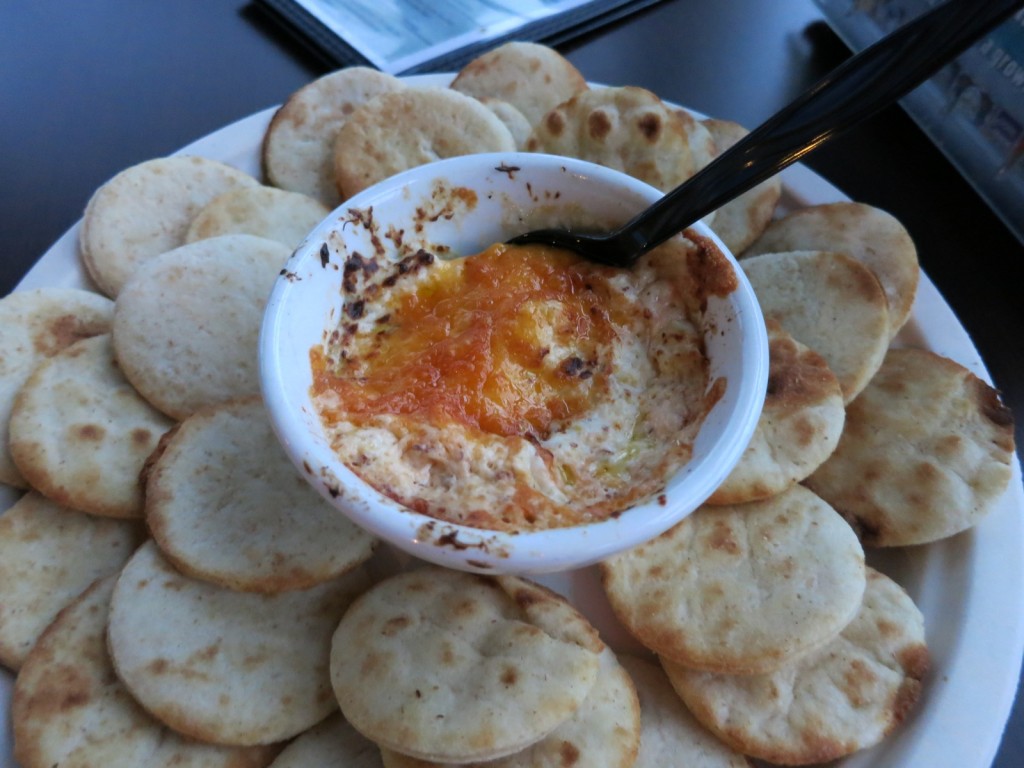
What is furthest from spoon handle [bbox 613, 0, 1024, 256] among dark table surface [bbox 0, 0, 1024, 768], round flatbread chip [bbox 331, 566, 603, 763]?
dark table surface [bbox 0, 0, 1024, 768]

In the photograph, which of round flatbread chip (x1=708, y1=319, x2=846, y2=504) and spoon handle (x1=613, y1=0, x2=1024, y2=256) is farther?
round flatbread chip (x1=708, y1=319, x2=846, y2=504)

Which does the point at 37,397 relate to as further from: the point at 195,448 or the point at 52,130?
the point at 52,130

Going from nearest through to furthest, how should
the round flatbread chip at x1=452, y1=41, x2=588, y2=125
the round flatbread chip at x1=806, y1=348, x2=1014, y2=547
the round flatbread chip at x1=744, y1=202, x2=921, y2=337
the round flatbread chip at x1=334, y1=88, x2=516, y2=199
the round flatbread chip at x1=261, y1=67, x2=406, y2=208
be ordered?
the round flatbread chip at x1=806, y1=348, x2=1014, y2=547 < the round flatbread chip at x1=744, y1=202, x2=921, y2=337 < the round flatbread chip at x1=334, y1=88, x2=516, y2=199 < the round flatbread chip at x1=261, y1=67, x2=406, y2=208 < the round flatbread chip at x1=452, y1=41, x2=588, y2=125

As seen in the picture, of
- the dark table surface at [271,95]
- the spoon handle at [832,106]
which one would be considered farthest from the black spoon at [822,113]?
the dark table surface at [271,95]

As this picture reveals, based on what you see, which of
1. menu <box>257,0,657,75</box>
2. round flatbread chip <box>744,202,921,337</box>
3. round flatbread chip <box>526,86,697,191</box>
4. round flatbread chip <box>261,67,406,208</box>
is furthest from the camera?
menu <box>257,0,657,75</box>

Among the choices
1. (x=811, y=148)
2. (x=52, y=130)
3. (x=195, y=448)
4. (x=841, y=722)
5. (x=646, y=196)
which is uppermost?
(x=811, y=148)

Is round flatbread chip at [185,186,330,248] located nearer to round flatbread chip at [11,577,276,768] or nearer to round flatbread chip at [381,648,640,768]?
round flatbread chip at [11,577,276,768]

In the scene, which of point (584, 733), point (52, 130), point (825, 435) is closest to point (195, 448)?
point (584, 733)
